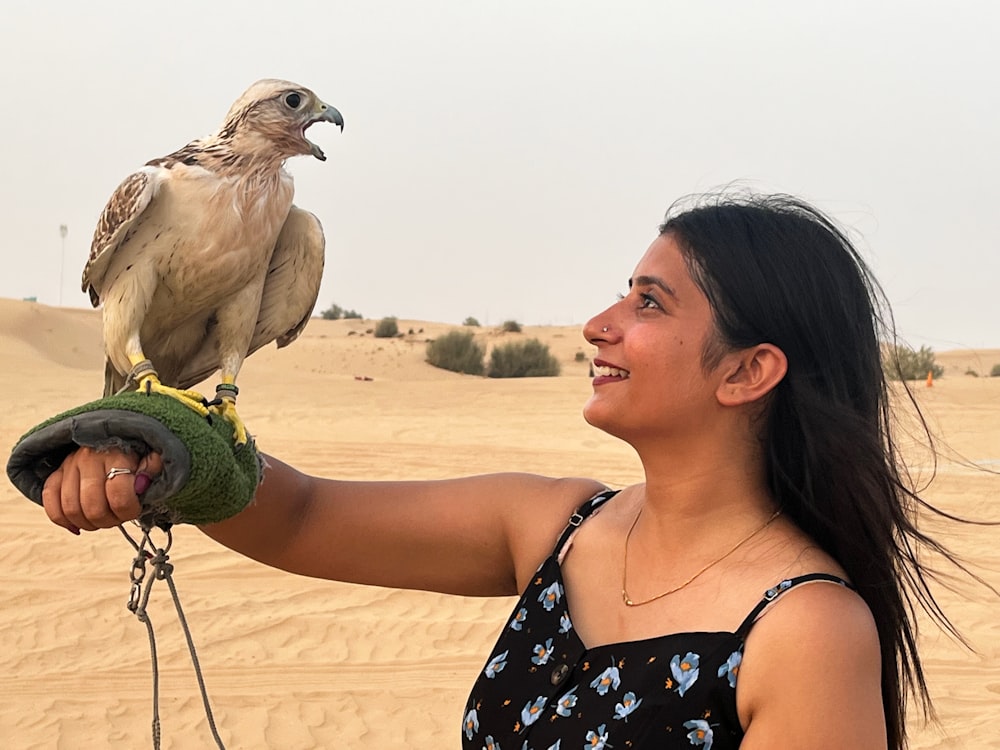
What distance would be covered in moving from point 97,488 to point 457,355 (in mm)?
21201

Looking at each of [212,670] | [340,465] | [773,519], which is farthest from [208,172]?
[340,465]

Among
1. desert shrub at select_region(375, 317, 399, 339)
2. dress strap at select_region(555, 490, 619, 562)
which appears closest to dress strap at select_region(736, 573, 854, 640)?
dress strap at select_region(555, 490, 619, 562)

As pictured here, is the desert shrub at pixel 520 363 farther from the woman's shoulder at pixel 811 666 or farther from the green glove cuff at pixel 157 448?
the woman's shoulder at pixel 811 666

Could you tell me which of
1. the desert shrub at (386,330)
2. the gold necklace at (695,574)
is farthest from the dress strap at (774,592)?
the desert shrub at (386,330)

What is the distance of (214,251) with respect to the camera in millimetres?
2096

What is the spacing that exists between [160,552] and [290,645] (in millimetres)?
3375

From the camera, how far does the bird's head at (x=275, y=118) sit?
2238mm

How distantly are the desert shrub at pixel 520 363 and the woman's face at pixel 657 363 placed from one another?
66.2ft

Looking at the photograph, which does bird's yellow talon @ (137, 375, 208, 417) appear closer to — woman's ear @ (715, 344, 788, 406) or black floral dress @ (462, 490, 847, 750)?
black floral dress @ (462, 490, 847, 750)

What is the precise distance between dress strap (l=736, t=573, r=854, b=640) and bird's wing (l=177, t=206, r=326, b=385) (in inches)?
51.2

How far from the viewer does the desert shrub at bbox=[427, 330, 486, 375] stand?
22.4m

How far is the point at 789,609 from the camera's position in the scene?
1.45 m

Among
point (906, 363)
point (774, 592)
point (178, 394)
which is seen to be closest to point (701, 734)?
point (774, 592)

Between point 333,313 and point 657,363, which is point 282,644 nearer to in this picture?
→ point 657,363
